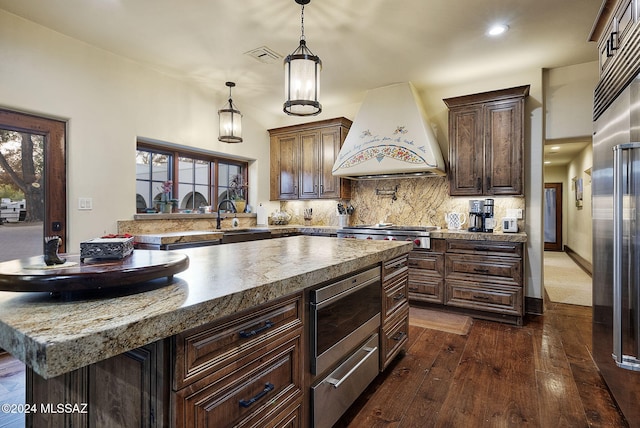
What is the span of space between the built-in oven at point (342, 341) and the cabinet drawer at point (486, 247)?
1908mm

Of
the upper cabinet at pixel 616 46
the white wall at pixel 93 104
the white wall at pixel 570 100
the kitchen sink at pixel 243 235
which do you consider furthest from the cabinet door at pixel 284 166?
the upper cabinet at pixel 616 46

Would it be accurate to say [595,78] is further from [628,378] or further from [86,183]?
[86,183]

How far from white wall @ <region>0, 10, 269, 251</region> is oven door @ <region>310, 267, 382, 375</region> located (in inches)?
112

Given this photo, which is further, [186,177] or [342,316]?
[186,177]

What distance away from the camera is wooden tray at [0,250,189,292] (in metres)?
0.86

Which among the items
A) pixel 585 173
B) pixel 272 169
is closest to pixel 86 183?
pixel 272 169

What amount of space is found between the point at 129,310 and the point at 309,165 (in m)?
4.44

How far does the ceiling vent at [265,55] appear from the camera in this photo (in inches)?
134

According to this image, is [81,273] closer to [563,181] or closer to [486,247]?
[486,247]

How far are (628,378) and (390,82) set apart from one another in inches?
144

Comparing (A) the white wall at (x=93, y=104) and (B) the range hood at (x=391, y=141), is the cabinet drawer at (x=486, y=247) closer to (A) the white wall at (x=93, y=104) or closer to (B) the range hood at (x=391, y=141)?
(B) the range hood at (x=391, y=141)

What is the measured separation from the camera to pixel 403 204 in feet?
15.6

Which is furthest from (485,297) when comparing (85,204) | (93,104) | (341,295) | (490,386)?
(93,104)

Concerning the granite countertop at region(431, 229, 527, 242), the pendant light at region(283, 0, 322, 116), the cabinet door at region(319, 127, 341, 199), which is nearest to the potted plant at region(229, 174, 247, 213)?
the cabinet door at region(319, 127, 341, 199)
